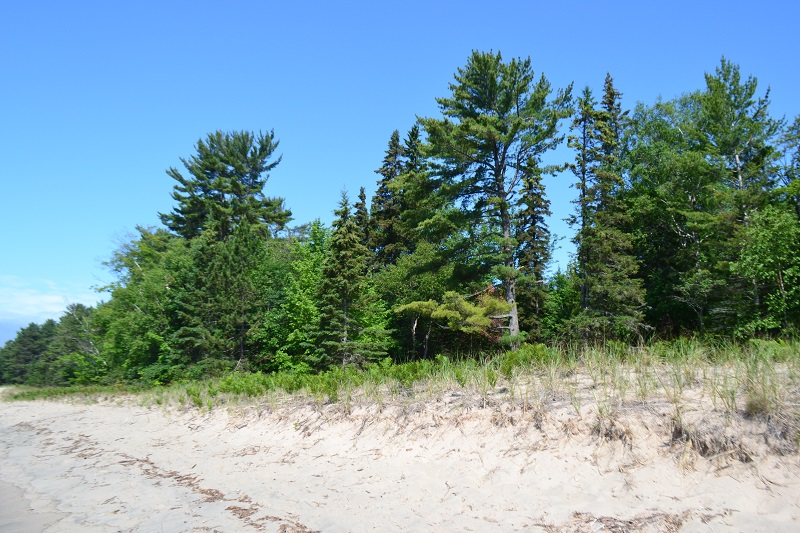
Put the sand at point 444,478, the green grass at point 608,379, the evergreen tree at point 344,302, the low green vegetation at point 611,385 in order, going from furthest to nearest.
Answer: the evergreen tree at point 344,302 → the green grass at point 608,379 → the low green vegetation at point 611,385 → the sand at point 444,478

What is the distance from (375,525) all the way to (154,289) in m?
37.0

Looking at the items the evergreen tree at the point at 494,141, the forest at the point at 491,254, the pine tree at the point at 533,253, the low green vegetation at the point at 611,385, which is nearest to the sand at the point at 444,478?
the low green vegetation at the point at 611,385

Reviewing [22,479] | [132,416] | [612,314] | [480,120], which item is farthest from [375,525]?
[612,314]

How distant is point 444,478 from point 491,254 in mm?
16492

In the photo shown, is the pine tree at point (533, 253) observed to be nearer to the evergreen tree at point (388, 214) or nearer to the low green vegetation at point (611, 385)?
the evergreen tree at point (388, 214)

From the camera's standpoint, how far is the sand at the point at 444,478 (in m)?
4.62

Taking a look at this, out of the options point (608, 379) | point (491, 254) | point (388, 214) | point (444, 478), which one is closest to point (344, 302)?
point (491, 254)

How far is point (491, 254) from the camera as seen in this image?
71.9ft

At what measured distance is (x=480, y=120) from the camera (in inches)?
851

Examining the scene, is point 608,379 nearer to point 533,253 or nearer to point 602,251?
point 602,251

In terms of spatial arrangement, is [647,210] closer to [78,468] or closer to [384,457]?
[384,457]

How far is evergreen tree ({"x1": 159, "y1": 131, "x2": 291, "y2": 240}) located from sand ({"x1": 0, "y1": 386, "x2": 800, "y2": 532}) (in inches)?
1404

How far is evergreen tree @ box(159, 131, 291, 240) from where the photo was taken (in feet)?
144

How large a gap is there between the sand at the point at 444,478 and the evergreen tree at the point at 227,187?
117ft
